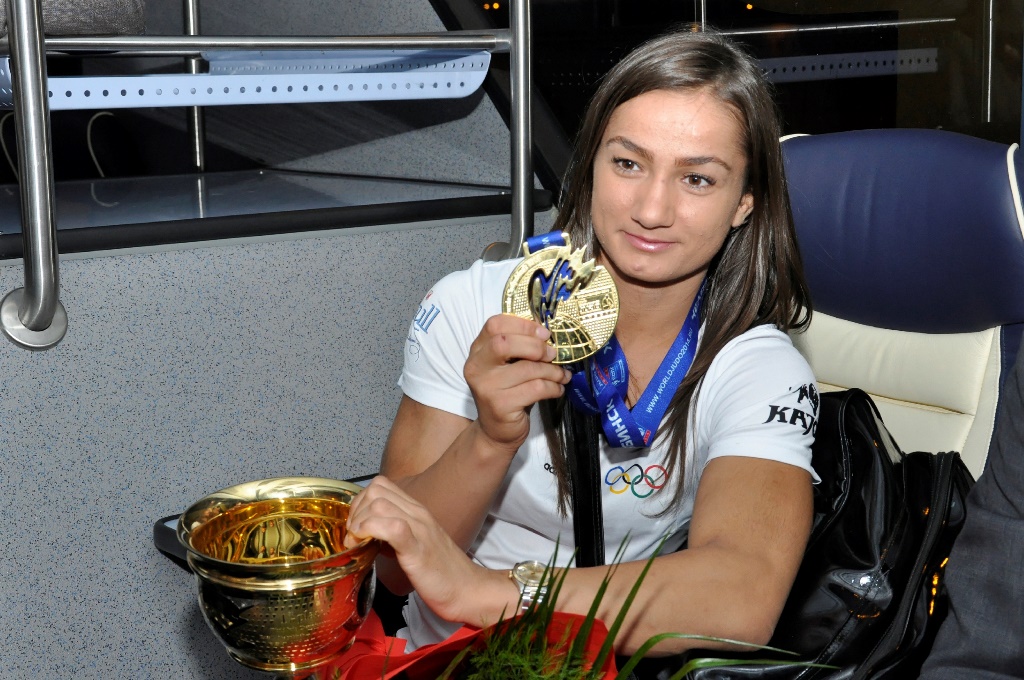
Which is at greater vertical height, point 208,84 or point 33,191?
point 208,84

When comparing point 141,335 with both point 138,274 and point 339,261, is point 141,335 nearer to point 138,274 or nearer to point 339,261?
point 138,274

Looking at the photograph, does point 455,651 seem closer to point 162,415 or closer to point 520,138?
point 162,415

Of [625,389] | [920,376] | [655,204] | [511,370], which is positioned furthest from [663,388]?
[920,376]

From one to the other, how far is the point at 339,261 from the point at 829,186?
0.70 m

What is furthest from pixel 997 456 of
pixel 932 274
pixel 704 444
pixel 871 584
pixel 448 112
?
pixel 448 112

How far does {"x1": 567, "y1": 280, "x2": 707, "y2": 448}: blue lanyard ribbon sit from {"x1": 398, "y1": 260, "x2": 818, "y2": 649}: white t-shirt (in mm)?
38

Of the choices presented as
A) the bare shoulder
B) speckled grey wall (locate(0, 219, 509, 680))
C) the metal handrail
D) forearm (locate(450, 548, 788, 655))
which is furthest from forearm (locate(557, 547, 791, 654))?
the metal handrail

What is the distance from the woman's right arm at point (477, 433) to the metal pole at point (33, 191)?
43cm

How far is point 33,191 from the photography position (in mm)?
1126

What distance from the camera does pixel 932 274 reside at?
1.29 m

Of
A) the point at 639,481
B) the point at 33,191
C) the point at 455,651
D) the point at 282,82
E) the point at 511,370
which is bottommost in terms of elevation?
the point at 639,481

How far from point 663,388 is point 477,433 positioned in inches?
10.3

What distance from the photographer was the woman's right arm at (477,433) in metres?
0.82

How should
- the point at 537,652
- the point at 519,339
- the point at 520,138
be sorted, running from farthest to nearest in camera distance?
the point at 520,138 < the point at 519,339 < the point at 537,652
